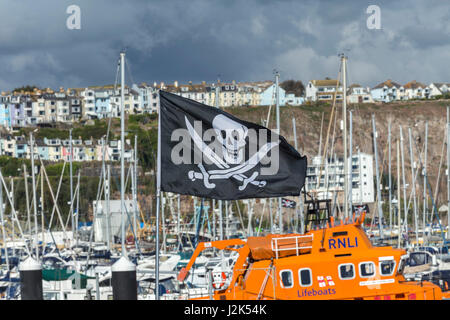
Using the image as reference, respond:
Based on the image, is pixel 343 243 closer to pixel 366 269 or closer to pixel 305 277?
pixel 366 269

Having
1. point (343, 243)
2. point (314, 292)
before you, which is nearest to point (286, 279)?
Answer: point (314, 292)

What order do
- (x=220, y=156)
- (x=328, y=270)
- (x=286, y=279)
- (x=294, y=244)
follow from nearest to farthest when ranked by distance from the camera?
(x=220, y=156) < (x=328, y=270) < (x=286, y=279) < (x=294, y=244)

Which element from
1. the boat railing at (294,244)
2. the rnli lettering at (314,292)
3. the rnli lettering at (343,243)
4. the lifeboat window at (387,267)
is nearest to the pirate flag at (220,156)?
the boat railing at (294,244)

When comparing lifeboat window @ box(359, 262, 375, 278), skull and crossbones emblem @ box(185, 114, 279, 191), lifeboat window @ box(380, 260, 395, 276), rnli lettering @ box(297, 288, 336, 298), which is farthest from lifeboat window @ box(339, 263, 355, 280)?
skull and crossbones emblem @ box(185, 114, 279, 191)

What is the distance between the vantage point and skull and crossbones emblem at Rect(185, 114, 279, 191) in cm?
1688

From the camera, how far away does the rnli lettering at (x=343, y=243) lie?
18453 mm

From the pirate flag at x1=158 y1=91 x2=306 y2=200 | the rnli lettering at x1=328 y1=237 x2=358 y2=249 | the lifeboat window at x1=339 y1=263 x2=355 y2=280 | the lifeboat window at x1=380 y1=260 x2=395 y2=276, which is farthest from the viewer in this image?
the rnli lettering at x1=328 y1=237 x2=358 y2=249

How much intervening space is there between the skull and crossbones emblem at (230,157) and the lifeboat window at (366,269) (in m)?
3.31

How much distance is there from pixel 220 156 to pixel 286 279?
3515 millimetres

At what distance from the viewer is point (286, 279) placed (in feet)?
59.9

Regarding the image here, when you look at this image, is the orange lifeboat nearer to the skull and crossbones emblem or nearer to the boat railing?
the boat railing
